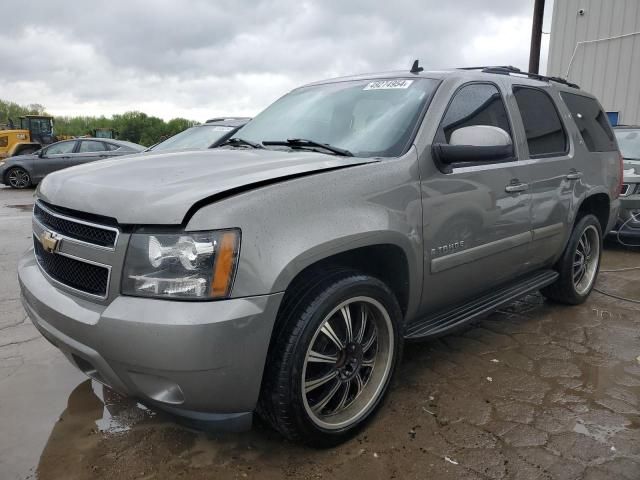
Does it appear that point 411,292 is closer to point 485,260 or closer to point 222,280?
point 485,260

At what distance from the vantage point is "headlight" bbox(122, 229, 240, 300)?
6.40ft

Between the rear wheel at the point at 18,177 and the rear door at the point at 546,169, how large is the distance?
48.0 ft

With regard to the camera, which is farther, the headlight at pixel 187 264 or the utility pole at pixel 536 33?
the utility pole at pixel 536 33

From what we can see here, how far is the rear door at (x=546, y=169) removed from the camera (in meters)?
3.58

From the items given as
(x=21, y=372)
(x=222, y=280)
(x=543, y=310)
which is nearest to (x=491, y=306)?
(x=543, y=310)

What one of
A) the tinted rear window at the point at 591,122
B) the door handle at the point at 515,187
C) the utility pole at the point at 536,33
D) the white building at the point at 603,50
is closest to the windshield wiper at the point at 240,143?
the door handle at the point at 515,187

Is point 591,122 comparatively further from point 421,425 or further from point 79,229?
point 79,229

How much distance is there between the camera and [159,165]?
2.52 m

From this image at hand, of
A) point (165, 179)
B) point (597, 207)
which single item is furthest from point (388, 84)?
point (597, 207)

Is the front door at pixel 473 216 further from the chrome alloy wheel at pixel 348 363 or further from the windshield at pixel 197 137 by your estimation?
the windshield at pixel 197 137

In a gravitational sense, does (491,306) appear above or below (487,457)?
above

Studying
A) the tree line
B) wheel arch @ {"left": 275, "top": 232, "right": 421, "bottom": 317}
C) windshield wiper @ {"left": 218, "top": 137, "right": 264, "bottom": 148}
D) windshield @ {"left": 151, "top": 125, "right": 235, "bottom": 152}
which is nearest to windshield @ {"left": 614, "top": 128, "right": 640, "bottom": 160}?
windshield @ {"left": 151, "top": 125, "right": 235, "bottom": 152}

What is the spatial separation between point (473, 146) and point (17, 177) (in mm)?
15258

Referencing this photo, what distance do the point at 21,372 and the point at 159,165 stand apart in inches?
68.0
